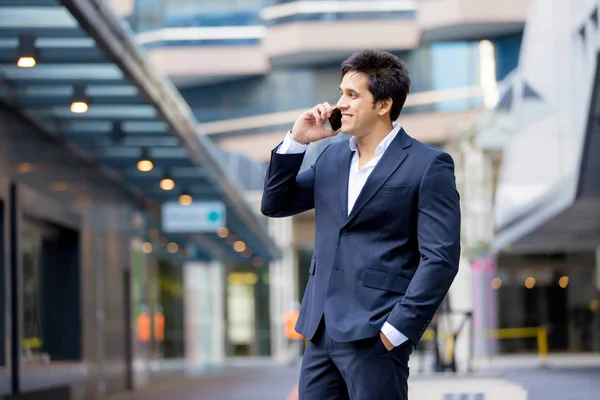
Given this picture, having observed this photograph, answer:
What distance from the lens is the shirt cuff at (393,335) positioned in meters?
4.09

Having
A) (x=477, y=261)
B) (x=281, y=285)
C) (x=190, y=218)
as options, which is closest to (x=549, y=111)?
(x=190, y=218)

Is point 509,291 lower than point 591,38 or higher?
lower

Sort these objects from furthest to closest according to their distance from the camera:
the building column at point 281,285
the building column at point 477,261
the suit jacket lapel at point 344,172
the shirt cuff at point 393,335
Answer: the building column at point 281,285 < the building column at point 477,261 < the suit jacket lapel at point 344,172 < the shirt cuff at point 393,335

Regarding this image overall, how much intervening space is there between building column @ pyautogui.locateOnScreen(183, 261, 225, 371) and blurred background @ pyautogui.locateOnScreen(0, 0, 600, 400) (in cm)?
9

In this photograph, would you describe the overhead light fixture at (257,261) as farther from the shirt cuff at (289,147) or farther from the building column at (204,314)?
the shirt cuff at (289,147)

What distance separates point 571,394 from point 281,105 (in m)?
36.1

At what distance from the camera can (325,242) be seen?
4.37 m

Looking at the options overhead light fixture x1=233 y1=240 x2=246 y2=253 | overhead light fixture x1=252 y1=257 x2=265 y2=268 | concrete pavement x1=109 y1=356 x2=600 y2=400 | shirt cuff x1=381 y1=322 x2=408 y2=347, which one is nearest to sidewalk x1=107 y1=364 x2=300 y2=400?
concrete pavement x1=109 y1=356 x2=600 y2=400

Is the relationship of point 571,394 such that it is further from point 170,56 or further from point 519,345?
point 170,56

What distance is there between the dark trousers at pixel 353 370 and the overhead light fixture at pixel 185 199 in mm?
18036

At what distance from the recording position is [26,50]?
11398mm

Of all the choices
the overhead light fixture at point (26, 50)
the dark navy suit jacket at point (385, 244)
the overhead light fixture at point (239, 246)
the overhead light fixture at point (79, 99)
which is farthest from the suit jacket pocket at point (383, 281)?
the overhead light fixture at point (239, 246)

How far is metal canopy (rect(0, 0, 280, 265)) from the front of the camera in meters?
10.6

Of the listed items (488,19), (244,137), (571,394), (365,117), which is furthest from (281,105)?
(365,117)
